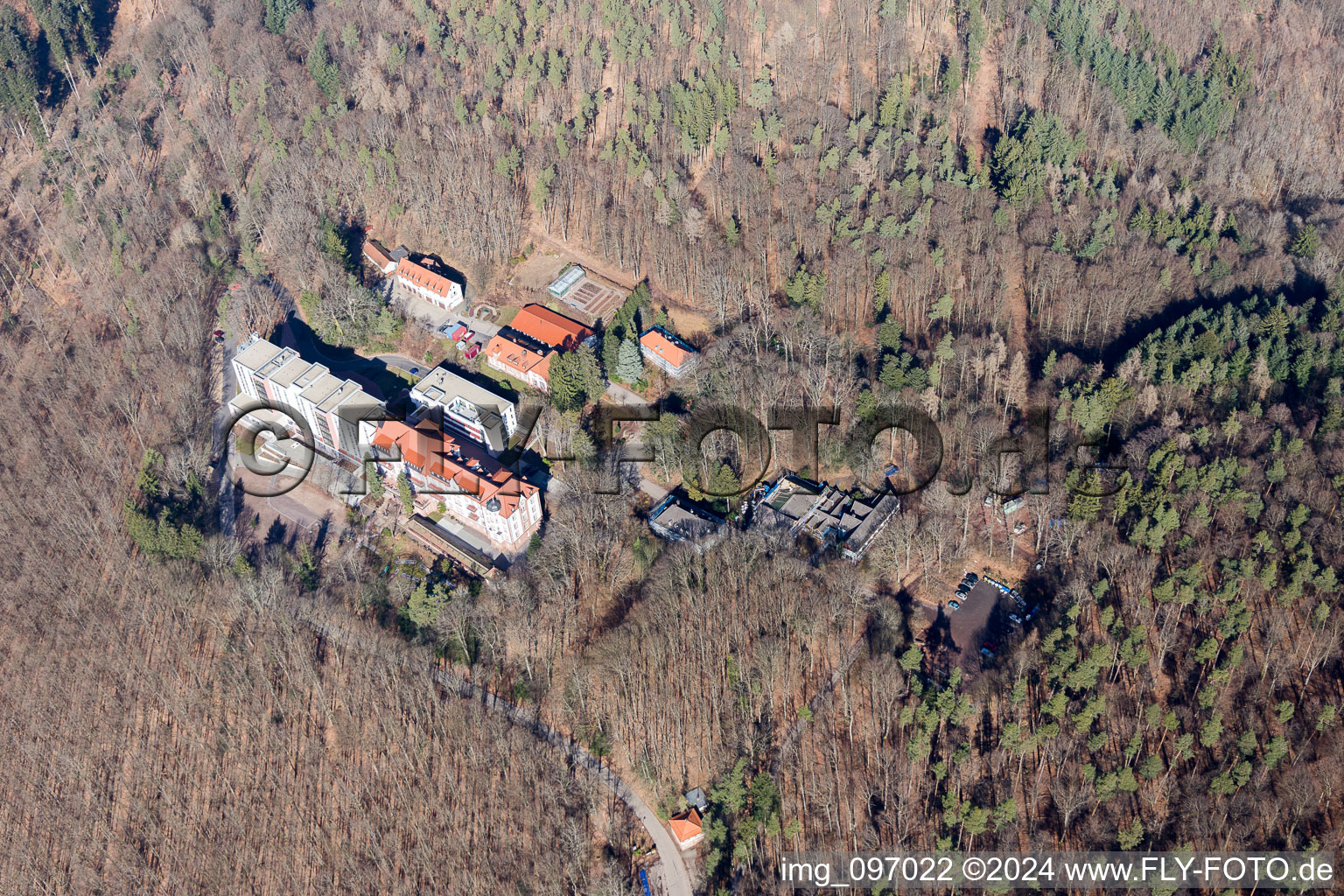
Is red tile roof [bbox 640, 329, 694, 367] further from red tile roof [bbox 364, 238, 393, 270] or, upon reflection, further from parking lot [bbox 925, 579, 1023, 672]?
parking lot [bbox 925, 579, 1023, 672]

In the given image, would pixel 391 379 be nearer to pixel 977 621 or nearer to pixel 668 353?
pixel 668 353

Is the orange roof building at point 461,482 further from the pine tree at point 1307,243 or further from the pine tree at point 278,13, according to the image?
the pine tree at point 1307,243

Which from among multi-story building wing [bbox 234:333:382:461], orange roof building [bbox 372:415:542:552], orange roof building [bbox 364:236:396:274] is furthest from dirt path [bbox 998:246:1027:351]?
orange roof building [bbox 364:236:396:274]

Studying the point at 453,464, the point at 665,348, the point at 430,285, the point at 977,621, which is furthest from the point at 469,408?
the point at 977,621

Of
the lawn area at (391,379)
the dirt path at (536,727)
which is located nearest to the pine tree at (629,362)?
the lawn area at (391,379)

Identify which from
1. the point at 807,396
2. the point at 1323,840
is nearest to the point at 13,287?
the point at 807,396
